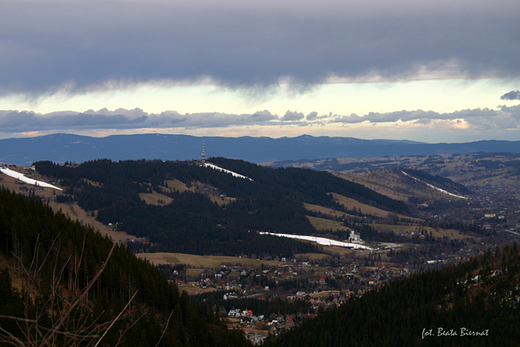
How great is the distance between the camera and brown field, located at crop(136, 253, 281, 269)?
18075cm

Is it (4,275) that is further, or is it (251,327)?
(251,327)

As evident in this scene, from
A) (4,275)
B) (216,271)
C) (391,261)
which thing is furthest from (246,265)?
(4,275)

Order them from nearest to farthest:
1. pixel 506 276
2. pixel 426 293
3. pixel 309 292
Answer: pixel 506 276, pixel 426 293, pixel 309 292

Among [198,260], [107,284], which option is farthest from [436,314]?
[198,260]

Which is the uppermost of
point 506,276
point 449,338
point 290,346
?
point 506,276

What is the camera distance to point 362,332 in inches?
3105

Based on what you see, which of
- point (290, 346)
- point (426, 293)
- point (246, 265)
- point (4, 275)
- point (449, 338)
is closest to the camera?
point (4, 275)

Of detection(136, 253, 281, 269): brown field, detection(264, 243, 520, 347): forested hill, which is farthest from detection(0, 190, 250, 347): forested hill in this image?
detection(136, 253, 281, 269): brown field

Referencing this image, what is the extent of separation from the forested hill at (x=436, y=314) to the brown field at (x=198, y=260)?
304ft

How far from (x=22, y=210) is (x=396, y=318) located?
71.3m

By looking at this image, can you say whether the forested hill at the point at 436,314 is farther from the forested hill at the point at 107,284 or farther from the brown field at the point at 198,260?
the brown field at the point at 198,260

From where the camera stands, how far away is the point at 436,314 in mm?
78688

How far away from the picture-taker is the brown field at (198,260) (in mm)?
180750

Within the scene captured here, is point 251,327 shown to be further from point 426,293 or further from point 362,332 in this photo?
point 426,293
